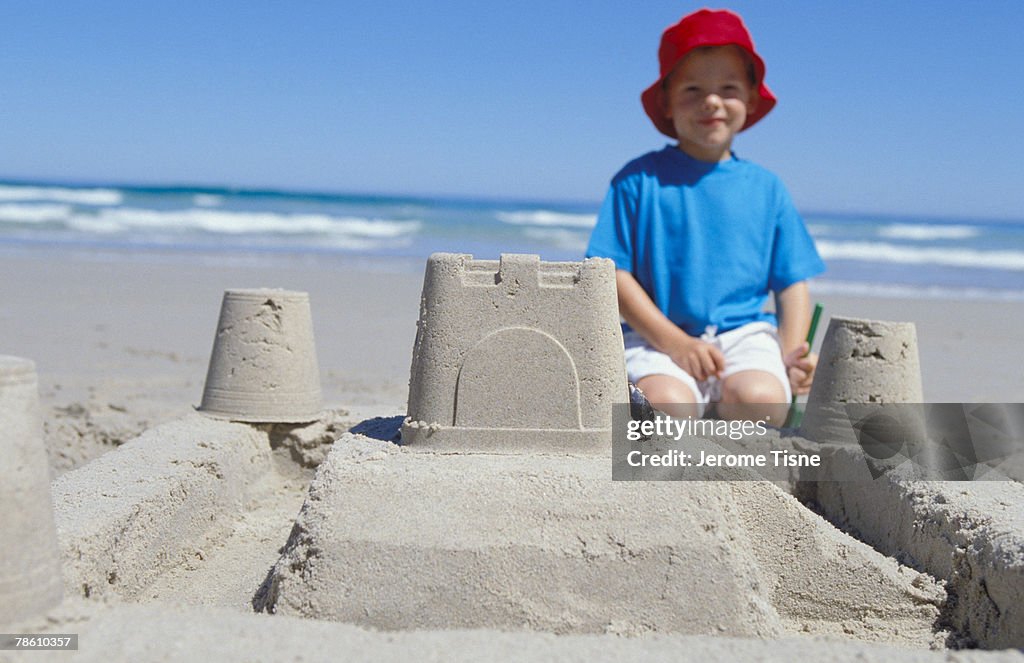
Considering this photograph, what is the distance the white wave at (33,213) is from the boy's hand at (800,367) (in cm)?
2008

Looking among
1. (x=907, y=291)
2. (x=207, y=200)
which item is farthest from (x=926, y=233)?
(x=207, y=200)

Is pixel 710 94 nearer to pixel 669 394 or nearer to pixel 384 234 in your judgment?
pixel 669 394

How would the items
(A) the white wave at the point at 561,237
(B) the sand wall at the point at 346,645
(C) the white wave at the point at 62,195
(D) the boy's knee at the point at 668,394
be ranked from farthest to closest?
(C) the white wave at the point at 62,195 < (A) the white wave at the point at 561,237 < (D) the boy's knee at the point at 668,394 < (B) the sand wall at the point at 346,645

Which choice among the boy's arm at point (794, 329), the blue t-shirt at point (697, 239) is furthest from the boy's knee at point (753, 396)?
the blue t-shirt at point (697, 239)

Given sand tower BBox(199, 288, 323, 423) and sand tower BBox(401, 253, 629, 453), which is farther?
sand tower BBox(199, 288, 323, 423)

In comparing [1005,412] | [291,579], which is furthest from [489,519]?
[1005,412]

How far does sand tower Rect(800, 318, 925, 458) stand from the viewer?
3.83 metres

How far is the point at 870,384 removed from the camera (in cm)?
385

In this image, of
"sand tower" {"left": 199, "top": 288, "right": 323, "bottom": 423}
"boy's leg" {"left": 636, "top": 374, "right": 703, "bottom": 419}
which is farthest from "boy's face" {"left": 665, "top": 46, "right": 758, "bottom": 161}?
"sand tower" {"left": 199, "top": 288, "right": 323, "bottom": 423}

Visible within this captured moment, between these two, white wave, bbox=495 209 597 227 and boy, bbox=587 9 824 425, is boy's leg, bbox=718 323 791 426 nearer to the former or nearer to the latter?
boy, bbox=587 9 824 425

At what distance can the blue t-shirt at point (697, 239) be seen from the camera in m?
4.43

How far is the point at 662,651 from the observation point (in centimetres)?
218

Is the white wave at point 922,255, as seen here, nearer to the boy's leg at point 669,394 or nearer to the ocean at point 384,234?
the ocean at point 384,234

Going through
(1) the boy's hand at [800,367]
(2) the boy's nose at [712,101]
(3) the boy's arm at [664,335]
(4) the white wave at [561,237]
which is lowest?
(4) the white wave at [561,237]
